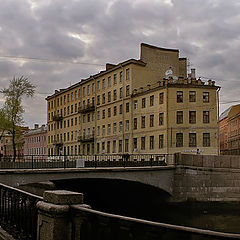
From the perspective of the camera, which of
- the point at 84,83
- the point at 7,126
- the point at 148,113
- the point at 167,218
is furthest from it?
the point at 84,83

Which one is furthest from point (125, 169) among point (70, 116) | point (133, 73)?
point (70, 116)

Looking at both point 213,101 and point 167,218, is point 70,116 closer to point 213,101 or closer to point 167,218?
point 213,101

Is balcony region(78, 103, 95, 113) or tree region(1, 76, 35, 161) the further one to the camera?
balcony region(78, 103, 95, 113)

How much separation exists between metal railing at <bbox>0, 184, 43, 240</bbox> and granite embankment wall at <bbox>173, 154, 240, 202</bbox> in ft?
75.6

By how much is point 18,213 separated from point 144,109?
3806 centimetres

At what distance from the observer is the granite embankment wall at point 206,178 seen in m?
30.2

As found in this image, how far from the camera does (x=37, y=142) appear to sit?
8519 centimetres

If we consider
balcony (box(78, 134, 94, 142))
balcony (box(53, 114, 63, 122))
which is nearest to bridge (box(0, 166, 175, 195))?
balcony (box(78, 134, 94, 142))

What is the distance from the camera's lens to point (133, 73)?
Result: 4709 cm

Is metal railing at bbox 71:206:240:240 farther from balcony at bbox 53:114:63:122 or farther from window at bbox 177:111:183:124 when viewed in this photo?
balcony at bbox 53:114:63:122

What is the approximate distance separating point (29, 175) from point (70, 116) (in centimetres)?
4217

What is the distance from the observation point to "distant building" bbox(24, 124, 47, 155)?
8116cm

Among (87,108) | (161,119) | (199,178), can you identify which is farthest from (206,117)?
(87,108)

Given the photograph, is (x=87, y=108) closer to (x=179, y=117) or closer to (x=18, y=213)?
(x=179, y=117)
